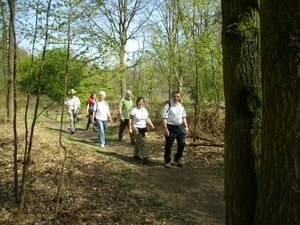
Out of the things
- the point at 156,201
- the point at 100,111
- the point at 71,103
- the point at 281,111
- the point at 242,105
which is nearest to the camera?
the point at 281,111

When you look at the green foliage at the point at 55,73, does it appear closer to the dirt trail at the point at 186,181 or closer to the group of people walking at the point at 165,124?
the group of people walking at the point at 165,124

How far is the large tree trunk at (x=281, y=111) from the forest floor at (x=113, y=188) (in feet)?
9.22

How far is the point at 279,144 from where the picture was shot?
218 centimetres

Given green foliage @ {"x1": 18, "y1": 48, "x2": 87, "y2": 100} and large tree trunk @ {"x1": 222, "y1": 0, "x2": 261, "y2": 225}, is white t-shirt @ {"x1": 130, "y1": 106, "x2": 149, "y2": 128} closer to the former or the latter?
green foliage @ {"x1": 18, "y1": 48, "x2": 87, "y2": 100}

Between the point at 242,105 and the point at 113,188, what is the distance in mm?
4222

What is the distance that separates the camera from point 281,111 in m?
2.17

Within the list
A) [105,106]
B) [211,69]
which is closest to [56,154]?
[105,106]

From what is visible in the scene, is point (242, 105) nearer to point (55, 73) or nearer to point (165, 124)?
point (55, 73)

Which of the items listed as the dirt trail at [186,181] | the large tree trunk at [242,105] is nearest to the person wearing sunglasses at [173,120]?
the dirt trail at [186,181]

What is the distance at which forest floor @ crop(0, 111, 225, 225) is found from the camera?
5.00 m

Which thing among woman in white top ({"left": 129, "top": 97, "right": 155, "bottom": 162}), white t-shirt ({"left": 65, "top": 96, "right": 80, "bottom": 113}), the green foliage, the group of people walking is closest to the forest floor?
the group of people walking

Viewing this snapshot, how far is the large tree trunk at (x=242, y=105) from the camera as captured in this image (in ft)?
8.89

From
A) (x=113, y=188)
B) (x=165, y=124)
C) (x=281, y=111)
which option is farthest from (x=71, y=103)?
(x=281, y=111)

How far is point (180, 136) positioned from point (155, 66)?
376 inches
